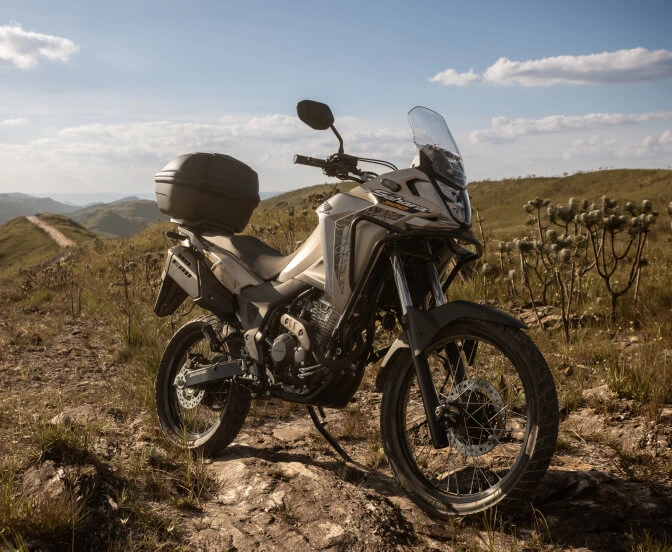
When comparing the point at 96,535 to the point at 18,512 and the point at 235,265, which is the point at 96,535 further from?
the point at 235,265

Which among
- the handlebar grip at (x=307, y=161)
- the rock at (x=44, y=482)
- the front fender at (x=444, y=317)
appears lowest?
the rock at (x=44, y=482)

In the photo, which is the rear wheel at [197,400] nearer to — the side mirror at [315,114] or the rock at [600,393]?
the side mirror at [315,114]

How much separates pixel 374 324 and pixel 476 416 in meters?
0.74

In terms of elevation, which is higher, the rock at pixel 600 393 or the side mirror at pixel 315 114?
the side mirror at pixel 315 114

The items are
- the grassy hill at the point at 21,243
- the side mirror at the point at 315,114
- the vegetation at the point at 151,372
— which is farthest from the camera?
the grassy hill at the point at 21,243

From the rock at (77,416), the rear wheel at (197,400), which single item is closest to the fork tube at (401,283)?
the rear wheel at (197,400)

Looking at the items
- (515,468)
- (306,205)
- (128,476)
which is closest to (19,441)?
(128,476)

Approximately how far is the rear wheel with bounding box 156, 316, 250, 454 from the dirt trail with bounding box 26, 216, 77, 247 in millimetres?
44657

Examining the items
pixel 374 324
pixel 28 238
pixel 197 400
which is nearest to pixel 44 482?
pixel 197 400

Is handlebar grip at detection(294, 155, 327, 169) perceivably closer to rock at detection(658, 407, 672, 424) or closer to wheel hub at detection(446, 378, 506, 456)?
wheel hub at detection(446, 378, 506, 456)

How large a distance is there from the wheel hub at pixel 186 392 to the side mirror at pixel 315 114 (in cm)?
208

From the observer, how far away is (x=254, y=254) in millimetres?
4145

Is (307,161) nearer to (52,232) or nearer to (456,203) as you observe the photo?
(456,203)

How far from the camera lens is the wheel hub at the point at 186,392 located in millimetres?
4285
